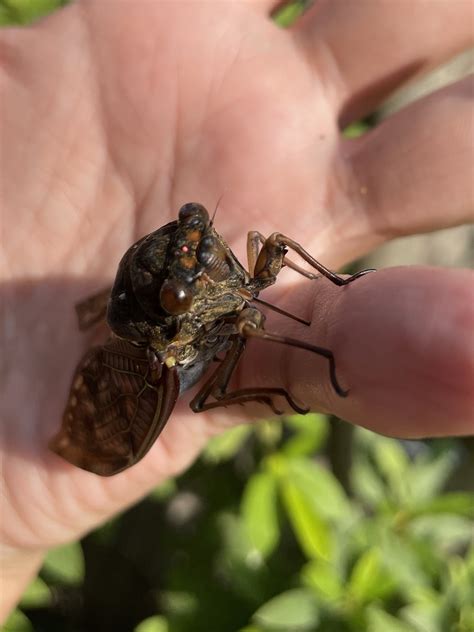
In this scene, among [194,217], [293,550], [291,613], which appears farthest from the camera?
[293,550]

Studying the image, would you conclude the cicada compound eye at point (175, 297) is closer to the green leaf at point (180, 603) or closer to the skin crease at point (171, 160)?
the skin crease at point (171, 160)

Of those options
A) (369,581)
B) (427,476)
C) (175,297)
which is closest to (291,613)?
(369,581)

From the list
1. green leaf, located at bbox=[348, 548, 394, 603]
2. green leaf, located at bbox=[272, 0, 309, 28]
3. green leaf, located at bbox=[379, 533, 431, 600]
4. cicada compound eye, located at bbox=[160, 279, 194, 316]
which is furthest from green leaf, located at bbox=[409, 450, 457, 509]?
green leaf, located at bbox=[272, 0, 309, 28]

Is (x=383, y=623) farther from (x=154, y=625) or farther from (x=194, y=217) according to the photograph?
(x=194, y=217)

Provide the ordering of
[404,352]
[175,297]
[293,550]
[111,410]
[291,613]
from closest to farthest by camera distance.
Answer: [404,352], [175,297], [291,613], [111,410], [293,550]

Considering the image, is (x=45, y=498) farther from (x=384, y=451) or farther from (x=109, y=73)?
(x=109, y=73)

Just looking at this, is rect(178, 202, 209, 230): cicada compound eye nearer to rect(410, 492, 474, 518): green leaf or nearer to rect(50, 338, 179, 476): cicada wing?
rect(50, 338, 179, 476): cicada wing

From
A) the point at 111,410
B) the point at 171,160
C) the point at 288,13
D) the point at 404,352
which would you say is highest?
the point at 288,13
